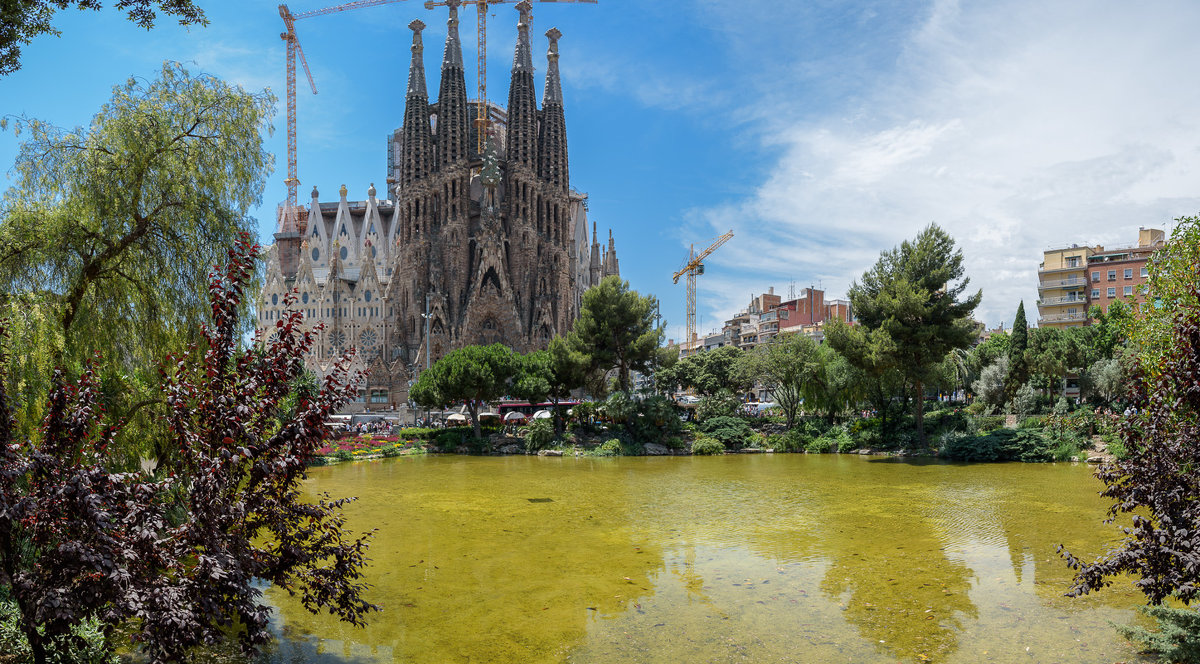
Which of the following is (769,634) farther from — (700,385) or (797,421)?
(700,385)

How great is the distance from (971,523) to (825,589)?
20.1 feet

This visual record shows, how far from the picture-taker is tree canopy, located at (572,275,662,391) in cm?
3528

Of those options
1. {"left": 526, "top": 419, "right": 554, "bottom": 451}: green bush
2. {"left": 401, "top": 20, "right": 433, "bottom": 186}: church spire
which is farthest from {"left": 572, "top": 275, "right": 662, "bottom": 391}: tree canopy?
{"left": 401, "top": 20, "right": 433, "bottom": 186}: church spire

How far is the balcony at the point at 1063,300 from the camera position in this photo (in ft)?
219

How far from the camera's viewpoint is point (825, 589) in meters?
8.84

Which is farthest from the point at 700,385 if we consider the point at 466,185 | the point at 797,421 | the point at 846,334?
the point at 466,185

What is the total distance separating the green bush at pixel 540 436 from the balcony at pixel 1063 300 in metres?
58.7

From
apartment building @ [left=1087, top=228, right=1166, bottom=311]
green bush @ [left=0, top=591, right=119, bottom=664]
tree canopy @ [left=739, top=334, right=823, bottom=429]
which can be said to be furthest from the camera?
apartment building @ [left=1087, top=228, right=1166, bottom=311]

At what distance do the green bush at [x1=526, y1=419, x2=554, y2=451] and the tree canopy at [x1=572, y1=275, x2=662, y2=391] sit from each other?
425 centimetres

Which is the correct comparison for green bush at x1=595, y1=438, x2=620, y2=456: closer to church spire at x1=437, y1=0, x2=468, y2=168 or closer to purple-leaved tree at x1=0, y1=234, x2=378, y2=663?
purple-leaved tree at x1=0, y1=234, x2=378, y2=663

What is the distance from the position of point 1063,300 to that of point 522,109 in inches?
2215

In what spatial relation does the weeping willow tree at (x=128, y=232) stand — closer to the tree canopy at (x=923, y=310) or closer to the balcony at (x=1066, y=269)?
the tree canopy at (x=923, y=310)

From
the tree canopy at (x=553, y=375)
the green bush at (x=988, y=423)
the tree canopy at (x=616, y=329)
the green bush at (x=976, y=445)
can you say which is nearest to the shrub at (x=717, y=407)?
the tree canopy at (x=616, y=329)

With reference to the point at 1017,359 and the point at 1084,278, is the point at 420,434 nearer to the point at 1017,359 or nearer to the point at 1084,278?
the point at 1017,359
